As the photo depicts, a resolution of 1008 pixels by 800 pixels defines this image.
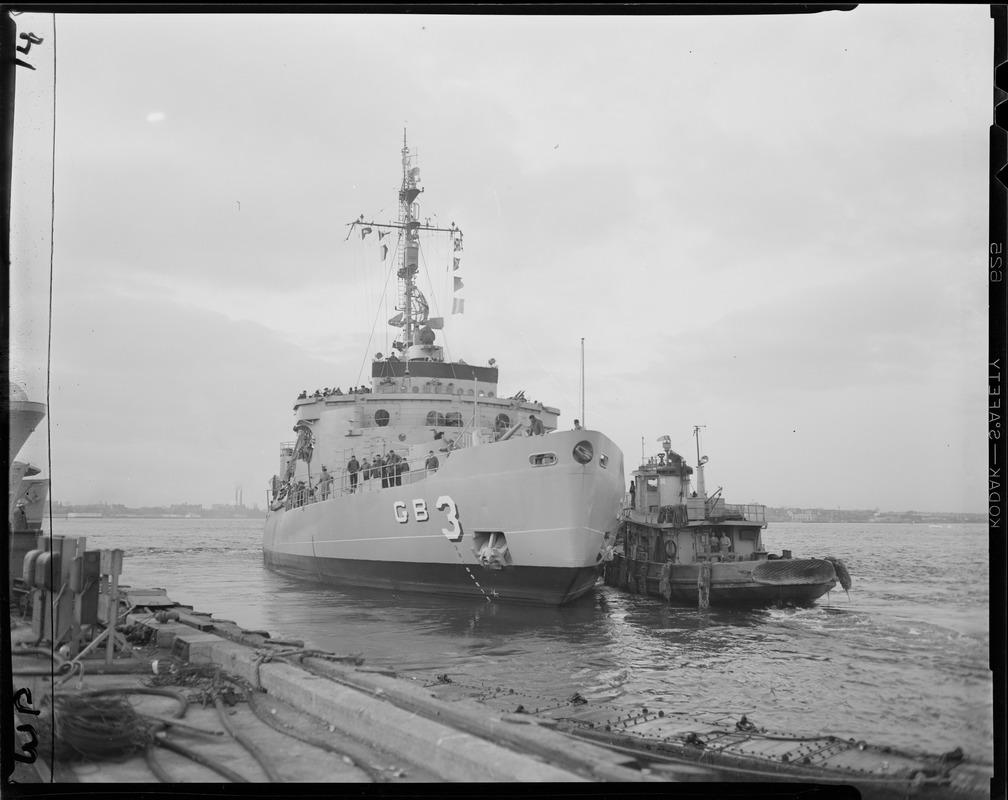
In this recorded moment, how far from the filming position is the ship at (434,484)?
493 inches

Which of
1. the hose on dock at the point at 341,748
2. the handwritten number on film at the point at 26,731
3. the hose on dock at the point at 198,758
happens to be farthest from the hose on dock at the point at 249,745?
the handwritten number on film at the point at 26,731

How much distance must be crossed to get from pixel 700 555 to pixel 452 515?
21.5ft

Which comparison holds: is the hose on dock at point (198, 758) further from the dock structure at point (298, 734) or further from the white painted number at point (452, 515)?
the white painted number at point (452, 515)

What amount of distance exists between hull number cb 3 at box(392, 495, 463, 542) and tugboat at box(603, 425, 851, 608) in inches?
194

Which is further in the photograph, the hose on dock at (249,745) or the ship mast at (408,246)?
the ship mast at (408,246)

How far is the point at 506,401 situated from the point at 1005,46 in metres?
15.4

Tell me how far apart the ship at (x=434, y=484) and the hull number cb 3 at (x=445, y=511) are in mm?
26

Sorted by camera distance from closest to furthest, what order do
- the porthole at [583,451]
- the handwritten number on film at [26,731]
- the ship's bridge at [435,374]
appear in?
the handwritten number on film at [26,731]
the porthole at [583,451]
the ship's bridge at [435,374]

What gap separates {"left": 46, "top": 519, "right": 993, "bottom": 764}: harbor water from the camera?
3953 mm

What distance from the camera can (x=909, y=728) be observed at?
686 centimetres

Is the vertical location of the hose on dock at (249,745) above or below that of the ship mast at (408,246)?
below

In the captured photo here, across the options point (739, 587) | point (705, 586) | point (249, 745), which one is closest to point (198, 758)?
point (249, 745)

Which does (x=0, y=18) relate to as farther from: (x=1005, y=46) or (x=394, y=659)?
(x=394, y=659)

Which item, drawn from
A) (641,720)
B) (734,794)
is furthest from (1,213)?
(641,720)
